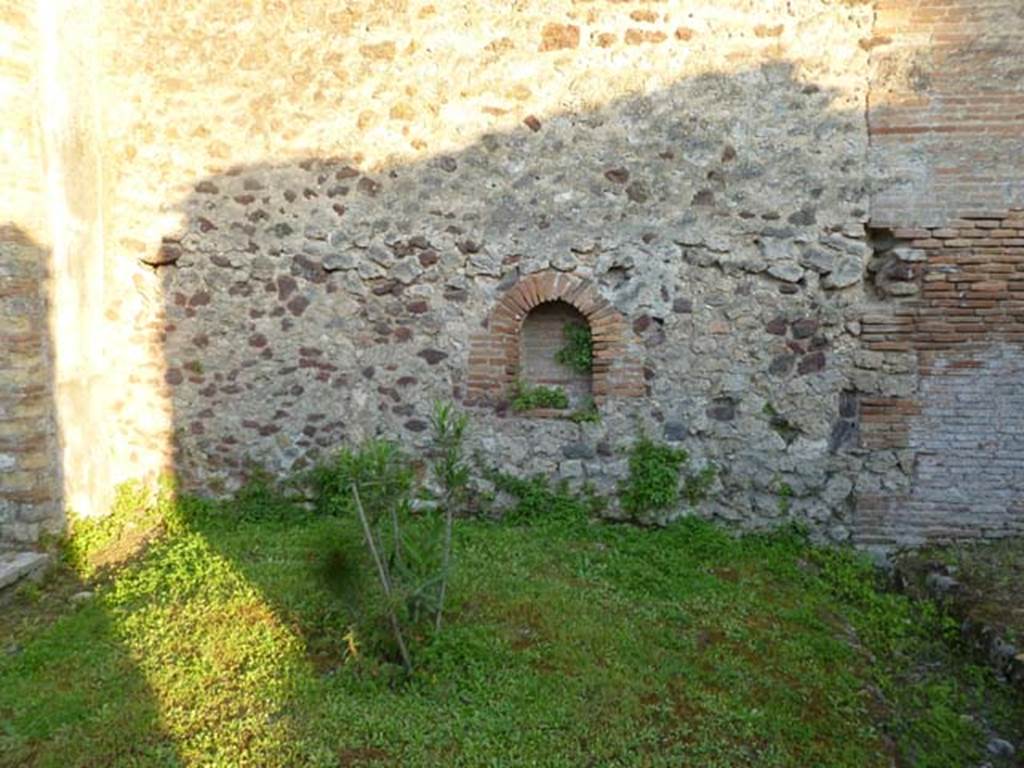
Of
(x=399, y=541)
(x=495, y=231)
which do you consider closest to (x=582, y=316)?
(x=495, y=231)

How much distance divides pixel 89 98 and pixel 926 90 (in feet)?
19.3

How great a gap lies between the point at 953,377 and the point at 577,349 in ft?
8.36

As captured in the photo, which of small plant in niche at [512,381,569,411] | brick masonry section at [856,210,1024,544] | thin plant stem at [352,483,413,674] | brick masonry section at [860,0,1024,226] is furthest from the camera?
small plant in niche at [512,381,569,411]

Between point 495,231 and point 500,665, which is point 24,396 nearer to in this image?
point 495,231

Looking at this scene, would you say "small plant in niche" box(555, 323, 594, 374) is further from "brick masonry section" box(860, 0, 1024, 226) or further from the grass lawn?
"brick masonry section" box(860, 0, 1024, 226)

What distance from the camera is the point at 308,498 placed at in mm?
5828

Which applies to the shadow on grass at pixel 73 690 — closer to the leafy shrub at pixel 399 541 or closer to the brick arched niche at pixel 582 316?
the leafy shrub at pixel 399 541

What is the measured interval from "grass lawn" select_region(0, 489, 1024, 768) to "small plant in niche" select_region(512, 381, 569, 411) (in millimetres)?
987

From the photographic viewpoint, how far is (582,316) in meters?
5.59

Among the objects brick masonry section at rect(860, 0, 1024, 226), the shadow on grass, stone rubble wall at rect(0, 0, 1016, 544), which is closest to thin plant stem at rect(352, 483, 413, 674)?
the shadow on grass

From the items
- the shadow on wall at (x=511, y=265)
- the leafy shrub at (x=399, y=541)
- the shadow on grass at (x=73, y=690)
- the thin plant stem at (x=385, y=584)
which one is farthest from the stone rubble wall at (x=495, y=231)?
the thin plant stem at (x=385, y=584)

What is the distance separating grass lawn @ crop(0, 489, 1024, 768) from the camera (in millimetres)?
3158

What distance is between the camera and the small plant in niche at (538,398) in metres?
5.58

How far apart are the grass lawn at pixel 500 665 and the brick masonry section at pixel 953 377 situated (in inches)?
31.8
